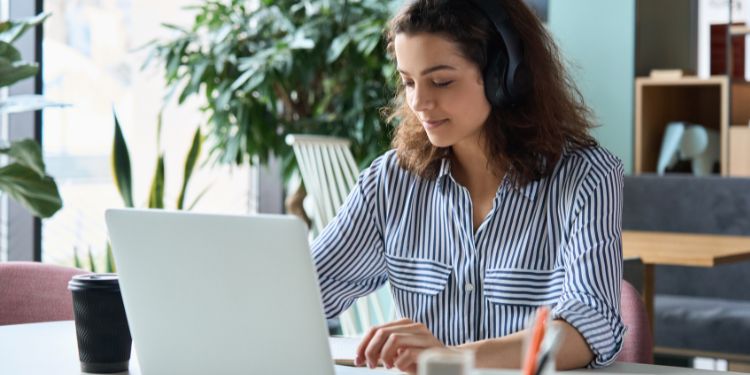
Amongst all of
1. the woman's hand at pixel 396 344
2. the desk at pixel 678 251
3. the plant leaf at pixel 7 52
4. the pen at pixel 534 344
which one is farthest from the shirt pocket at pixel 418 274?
the desk at pixel 678 251

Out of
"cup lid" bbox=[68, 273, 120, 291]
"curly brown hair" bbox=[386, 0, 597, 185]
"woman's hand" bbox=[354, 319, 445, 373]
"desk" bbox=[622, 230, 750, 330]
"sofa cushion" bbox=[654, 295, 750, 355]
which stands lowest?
"sofa cushion" bbox=[654, 295, 750, 355]

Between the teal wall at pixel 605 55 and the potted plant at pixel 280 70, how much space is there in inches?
32.7

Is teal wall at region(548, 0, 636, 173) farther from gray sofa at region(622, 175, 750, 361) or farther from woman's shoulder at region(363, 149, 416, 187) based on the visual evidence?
woman's shoulder at region(363, 149, 416, 187)

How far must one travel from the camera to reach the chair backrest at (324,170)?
337 centimetres

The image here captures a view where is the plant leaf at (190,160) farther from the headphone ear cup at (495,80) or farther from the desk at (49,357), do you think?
the headphone ear cup at (495,80)

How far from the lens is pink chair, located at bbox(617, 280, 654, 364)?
1.63m

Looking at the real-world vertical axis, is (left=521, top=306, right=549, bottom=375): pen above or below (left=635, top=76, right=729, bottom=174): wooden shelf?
below

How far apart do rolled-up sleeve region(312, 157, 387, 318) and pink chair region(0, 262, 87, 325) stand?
0.51 metres

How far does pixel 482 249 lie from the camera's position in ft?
5.32

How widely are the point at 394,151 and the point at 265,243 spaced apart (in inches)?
30.3

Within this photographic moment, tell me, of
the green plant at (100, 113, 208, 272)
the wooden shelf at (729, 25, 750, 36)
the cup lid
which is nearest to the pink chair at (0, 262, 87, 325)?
the cup lid

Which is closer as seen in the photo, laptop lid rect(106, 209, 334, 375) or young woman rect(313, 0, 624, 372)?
laptop lid rect(106, 209, 334, 375)

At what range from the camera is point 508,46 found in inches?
62.8

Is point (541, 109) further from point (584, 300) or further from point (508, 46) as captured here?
point (584, 300)
